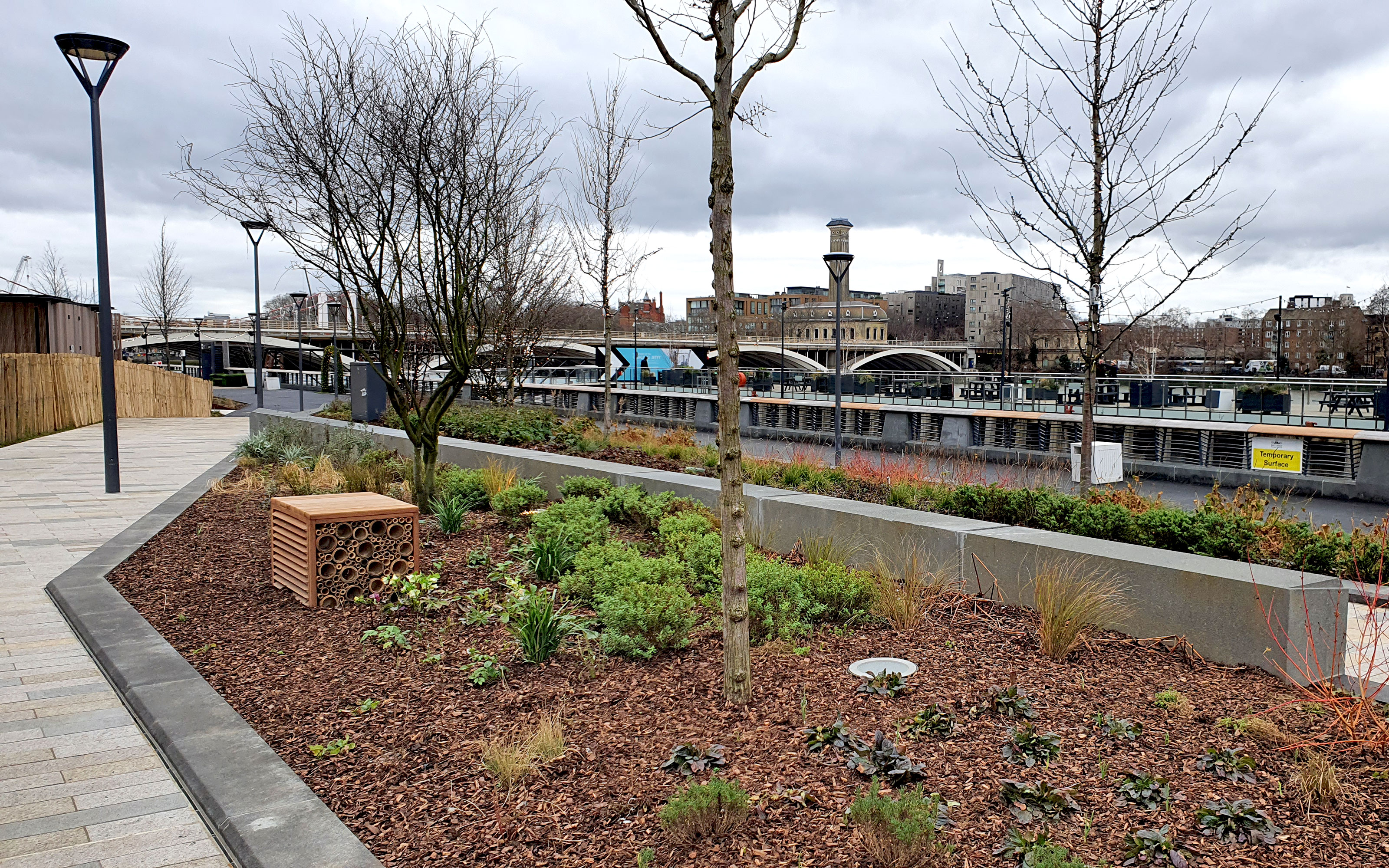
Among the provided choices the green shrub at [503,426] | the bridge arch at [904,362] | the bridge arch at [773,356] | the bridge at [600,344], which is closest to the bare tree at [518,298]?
the green shrub at [503,426]

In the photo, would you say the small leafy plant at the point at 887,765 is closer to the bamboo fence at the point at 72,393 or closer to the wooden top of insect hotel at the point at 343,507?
the wooden top of insect hotel at the point at 343,507

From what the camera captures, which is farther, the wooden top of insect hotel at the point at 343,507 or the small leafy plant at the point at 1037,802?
the wooden top of insect hotel at the point at 343,507

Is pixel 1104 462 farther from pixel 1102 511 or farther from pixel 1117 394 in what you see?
pixel 1102 511

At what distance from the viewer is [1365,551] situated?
632 cm

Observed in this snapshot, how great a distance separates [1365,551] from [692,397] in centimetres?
3034

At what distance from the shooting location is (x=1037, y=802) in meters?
3.20

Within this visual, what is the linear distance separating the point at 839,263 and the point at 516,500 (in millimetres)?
14882

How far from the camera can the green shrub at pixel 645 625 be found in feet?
16.1

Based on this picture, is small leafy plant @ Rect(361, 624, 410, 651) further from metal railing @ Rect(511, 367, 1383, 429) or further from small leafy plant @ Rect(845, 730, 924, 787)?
metal railing @ Rect(511, 367, 1383, 429)

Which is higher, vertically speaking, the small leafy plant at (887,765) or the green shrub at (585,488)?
the green shrub at (585,488)

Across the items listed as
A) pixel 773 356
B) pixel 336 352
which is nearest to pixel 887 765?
pixel 336 352

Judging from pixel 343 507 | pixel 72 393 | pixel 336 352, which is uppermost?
pixel 336 352

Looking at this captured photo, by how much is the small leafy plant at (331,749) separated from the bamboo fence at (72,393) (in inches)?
750

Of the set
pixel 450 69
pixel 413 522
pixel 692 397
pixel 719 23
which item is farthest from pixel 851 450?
pixel 719 23
